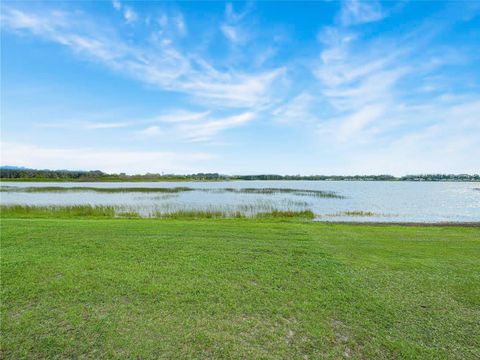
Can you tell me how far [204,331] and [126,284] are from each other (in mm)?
2001

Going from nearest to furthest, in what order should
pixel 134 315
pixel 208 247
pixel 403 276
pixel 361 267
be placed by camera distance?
pixel 134 315 → pixel 403 276 → pixel 361 267 → pixel 208 247

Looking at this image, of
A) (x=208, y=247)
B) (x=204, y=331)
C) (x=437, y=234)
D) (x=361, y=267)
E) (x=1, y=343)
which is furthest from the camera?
(x=437, y=234)

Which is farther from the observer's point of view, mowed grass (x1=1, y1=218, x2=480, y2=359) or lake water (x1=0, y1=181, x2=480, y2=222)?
lake water (x1=0, y1=181, x2=480, y2=222)

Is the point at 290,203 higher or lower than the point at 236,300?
lower

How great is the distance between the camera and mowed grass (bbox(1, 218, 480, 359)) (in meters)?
2.97

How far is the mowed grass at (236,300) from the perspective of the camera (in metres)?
2.97

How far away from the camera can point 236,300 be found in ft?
13.1

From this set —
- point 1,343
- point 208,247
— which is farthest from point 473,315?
point 1,343

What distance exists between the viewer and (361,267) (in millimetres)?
5480

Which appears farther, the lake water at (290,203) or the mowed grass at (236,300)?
the lake water at (290,203)

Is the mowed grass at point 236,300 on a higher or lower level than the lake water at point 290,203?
higher

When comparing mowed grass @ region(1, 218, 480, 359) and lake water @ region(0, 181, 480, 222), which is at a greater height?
mowed grass @ region(1, 218, 480, 359)

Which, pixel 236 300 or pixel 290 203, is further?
pixel 290 203

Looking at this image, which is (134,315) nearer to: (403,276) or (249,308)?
(249,308)
